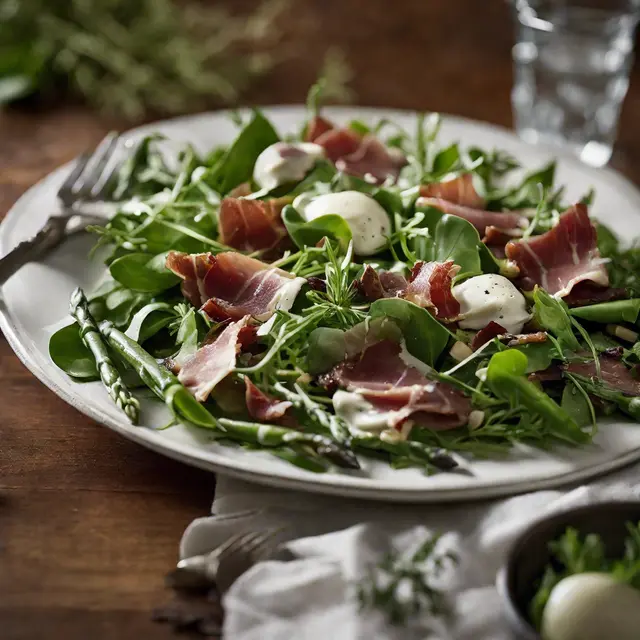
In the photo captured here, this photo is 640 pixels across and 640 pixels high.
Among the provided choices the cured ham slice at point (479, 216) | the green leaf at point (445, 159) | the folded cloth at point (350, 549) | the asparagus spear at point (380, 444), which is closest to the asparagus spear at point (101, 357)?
the folded cloth at point (350, 549)

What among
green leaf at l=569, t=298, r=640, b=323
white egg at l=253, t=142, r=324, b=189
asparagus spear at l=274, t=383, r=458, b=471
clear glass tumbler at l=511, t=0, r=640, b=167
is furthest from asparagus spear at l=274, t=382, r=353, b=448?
clear glass tumbler at l=511, t=0, r=640, b=167

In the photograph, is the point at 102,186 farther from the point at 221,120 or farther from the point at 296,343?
the point at 296,343

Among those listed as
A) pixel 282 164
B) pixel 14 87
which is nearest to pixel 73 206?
pixel 282 164

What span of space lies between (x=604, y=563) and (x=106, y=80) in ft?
9.87

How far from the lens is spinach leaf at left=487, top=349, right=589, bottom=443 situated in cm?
166

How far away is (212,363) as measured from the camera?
175cm

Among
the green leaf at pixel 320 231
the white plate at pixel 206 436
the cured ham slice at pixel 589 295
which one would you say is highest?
the green leaf at pixel 320 231

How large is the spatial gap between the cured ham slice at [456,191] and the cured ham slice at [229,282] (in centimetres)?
50

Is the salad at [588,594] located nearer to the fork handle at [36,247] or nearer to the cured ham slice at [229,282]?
the cured ham slice at [229,282]

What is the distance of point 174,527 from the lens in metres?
1.63

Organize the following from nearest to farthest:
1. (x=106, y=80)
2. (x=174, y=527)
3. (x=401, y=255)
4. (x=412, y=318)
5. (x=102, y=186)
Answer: (x=174, y=527)
(x=412, y=318)
(x=401, y=255)
(x=102, y=186)
(x=106, y=80)

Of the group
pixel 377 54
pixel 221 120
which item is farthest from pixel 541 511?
pixel 377 54

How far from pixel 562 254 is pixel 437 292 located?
1.29 feet

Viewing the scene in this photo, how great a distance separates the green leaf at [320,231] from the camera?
206 centimetres
